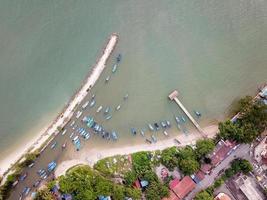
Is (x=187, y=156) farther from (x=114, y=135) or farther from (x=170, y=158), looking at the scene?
(x=114, y=135)

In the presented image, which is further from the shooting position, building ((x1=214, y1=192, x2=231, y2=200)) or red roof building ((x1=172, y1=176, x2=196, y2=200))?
building ((x1=214, y1=192, x2=231, y2=200))

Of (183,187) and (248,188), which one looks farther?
(248,188)

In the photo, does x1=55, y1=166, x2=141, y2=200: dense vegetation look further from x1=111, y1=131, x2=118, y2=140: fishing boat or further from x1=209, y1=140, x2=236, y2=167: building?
x1=209, y1=140, x2=236, y2=167: building

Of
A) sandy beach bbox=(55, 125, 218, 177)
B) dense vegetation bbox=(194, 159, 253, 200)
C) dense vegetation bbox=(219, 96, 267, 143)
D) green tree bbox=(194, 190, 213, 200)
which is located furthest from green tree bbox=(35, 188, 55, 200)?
dense vegetation bbox=(219, 96, 267, 143)

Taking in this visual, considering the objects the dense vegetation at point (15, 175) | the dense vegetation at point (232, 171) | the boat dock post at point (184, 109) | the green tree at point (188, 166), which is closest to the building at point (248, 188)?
the dense vegetation at point (232, 171)

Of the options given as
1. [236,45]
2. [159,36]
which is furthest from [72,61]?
[236,45]

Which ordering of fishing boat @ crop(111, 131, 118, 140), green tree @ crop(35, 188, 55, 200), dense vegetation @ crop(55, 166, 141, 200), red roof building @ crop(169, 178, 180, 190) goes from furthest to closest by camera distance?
fishing boat @ crop(111, 131, 118, 140) < red roof building @ crop(169, 178, 180, 190) < dense vegetation @ crop(55, 166, 141, 200) < green tree @ crop(35, 188, 55, 200)

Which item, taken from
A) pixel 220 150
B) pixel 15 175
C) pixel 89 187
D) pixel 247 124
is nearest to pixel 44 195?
pixel 15 175
